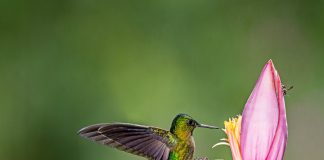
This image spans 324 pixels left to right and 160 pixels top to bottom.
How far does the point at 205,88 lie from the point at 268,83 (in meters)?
2.67

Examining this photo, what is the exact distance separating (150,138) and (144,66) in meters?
2.70

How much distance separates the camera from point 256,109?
1.22 m

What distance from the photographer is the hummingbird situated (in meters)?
1.25

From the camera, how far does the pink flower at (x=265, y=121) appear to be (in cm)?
121

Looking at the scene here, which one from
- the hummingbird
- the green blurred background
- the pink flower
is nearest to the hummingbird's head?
the hummingbird

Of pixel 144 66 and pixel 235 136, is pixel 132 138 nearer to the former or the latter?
pixel 235 136

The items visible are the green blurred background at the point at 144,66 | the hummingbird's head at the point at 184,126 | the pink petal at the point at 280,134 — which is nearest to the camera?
the pink petal at the point at 280,134

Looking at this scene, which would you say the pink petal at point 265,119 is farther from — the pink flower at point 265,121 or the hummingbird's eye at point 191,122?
the hummingbird's eye at point 191,122

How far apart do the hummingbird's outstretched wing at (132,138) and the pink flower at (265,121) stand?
17cm

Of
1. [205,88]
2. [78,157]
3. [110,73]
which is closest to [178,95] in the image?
[205,88]

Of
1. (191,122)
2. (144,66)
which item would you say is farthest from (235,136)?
(144,66)

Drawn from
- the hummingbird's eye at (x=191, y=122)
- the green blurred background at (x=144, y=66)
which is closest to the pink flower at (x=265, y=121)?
the hummingbird's eye at (x=191, y=122)

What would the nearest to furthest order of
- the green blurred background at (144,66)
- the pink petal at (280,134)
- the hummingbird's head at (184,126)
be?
1. the pink petal at (280,134)
2. the hummingbird's head at (184,126)
3. the green blurred background at (144,66)

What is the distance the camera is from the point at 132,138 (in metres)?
1.27
